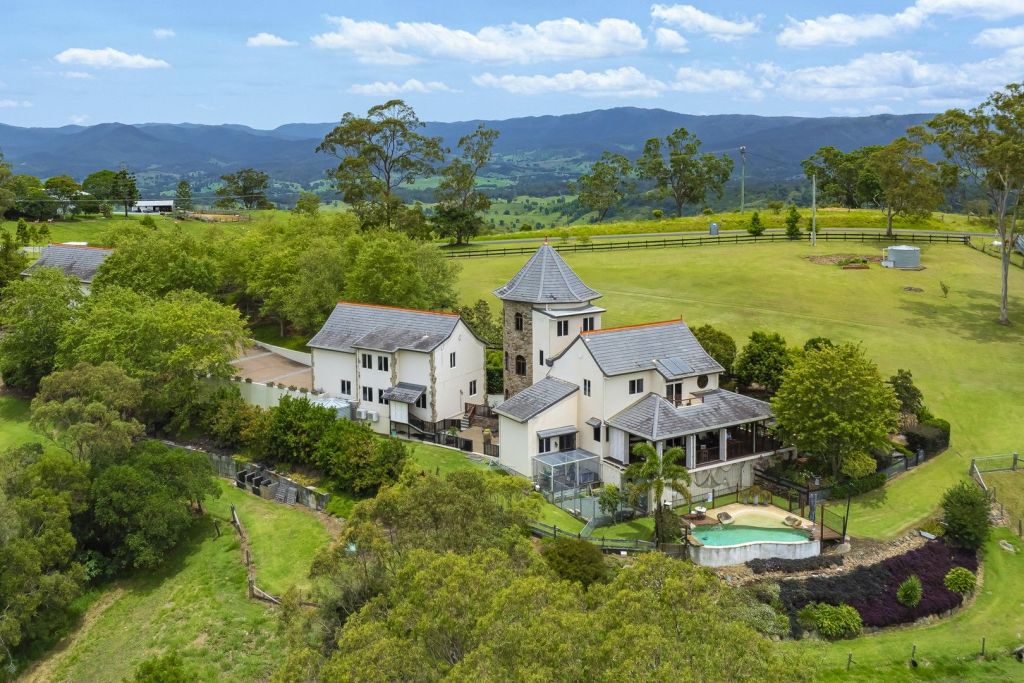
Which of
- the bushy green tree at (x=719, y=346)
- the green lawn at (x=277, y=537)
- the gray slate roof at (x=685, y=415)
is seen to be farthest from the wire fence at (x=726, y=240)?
the green lawn at (x=277, y=537)

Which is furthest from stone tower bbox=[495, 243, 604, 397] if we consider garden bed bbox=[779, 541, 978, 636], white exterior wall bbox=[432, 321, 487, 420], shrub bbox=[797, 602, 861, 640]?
shrub bbox=[797, 602, 861, 640]

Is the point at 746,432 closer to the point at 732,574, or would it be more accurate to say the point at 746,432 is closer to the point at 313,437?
the point at 732,574

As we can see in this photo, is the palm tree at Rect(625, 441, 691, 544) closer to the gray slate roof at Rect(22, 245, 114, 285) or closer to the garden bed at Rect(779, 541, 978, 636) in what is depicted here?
the garden bed at Rect(779, 541, 978, 636)

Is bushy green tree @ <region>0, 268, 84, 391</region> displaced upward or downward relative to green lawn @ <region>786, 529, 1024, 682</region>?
upward

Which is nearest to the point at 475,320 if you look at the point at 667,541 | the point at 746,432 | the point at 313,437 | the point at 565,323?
the point at 565,323

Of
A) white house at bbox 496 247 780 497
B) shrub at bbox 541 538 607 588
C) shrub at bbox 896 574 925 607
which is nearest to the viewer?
shrub at bbox 541 538 607 588

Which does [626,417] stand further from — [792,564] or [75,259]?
[75,259]
